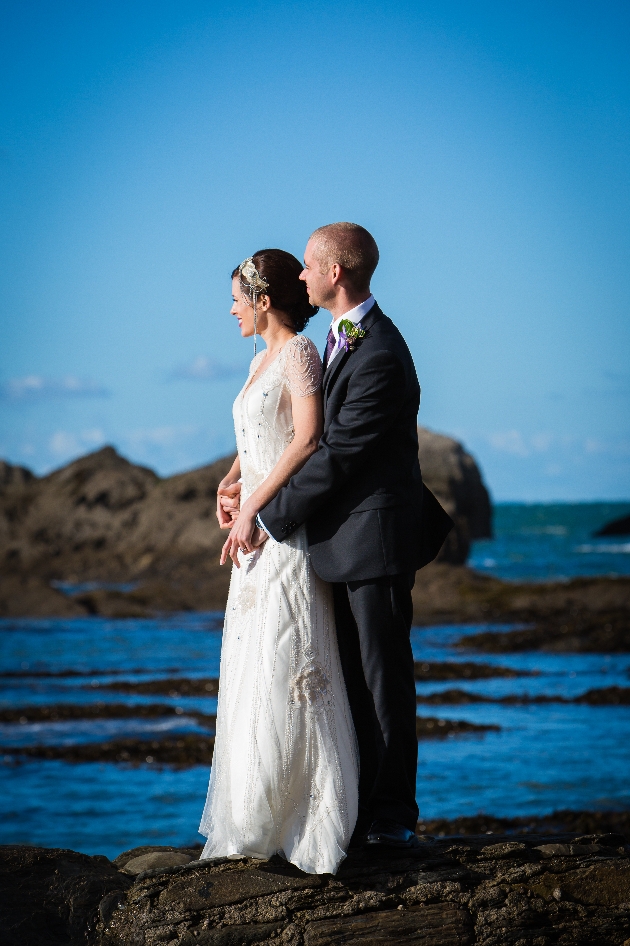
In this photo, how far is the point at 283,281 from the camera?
455 cm

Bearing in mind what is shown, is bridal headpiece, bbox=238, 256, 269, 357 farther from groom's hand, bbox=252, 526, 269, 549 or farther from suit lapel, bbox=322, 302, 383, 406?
groom's hand, bbox=252, 526, 269, 549

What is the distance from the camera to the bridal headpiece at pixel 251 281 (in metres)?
4.54

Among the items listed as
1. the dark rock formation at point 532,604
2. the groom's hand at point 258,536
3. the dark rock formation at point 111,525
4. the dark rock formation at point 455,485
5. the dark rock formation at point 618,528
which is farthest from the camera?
the dark rock formation at point 618,528

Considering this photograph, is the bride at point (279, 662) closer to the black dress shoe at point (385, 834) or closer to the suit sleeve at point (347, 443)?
the suit sleeve at point (347, 443)

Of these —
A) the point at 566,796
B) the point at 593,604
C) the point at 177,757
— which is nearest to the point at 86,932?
the point at 566,796

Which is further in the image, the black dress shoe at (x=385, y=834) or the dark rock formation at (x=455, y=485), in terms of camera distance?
the dark rock formation at (x=455, y=485)

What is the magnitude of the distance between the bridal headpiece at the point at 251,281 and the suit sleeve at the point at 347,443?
1.99 feet

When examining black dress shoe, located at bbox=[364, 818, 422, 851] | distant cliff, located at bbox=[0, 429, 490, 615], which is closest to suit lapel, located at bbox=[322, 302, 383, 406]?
black dress shoe, located at bbox=[364, 818, 422, 851]

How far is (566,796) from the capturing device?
11.1m

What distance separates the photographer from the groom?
167 inches

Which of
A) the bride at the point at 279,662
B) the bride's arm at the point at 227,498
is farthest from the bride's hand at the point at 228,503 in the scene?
the bride at the point at 279,662

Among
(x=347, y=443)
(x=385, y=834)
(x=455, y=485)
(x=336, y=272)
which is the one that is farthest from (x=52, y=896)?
(x=455, y=485)

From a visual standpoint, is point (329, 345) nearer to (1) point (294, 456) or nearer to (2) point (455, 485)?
(1) point (294, 456)

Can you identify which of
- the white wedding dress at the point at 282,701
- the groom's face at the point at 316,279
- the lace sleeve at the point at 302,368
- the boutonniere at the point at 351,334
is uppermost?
the groom's face at the point at 316,279
